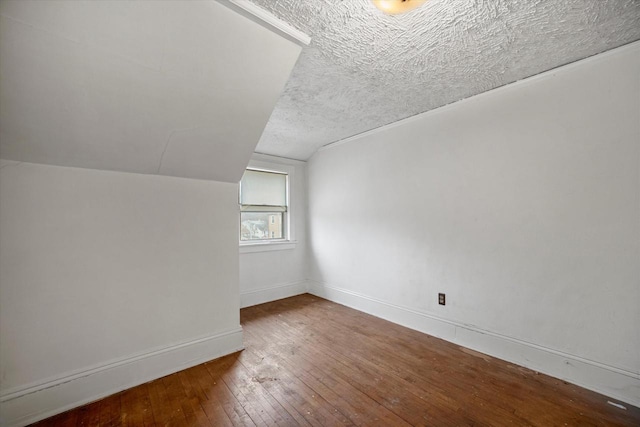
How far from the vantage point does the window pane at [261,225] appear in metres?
3.77

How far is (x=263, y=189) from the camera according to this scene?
3.96m

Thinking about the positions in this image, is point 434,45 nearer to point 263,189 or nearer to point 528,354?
point 528,354

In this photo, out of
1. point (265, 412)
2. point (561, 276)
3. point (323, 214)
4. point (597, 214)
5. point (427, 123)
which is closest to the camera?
point (265, 412)

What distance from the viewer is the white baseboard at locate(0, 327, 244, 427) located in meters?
1.53

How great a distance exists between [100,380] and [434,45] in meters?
3.24

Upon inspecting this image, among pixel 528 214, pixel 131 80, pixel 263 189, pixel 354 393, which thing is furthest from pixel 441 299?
pixel 131 80

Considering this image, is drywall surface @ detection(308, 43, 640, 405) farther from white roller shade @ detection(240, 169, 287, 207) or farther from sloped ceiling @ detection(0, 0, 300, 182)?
sloped ceiling @ detection(0, 0, 300, 182)

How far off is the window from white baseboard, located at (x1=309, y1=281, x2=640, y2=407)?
6.17 feet

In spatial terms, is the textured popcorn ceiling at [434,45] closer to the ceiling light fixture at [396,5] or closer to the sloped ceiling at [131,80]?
the ceiling light fixture at [396,5]

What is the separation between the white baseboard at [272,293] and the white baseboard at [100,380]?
128cm

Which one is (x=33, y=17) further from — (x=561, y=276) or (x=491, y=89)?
(x=561, y=276)

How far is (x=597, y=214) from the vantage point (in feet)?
5.98

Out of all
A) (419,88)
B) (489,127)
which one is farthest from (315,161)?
(489,127)

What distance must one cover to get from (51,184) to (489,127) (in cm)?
344
